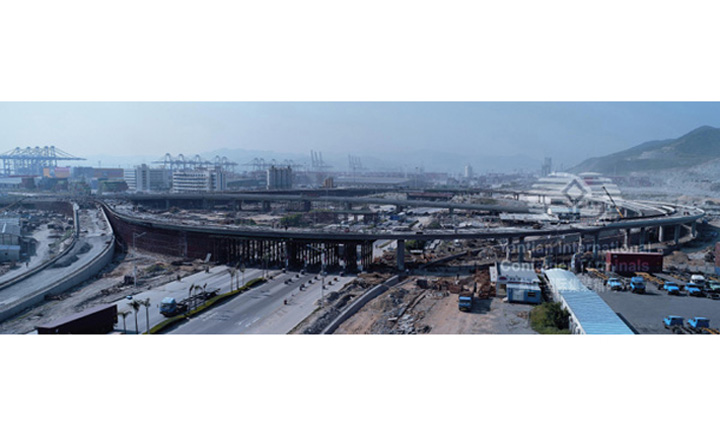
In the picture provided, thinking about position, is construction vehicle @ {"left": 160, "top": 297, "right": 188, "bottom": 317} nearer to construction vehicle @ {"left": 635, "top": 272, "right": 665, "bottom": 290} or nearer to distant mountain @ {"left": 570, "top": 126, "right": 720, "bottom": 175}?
construction vehicle @ {"left": 635, "top": 272, "right": 665, "bottom": 290}

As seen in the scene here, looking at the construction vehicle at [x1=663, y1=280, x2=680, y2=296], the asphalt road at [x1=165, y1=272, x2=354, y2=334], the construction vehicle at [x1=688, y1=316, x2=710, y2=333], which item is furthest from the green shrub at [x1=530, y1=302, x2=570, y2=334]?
the asphalt road at [x1=165, y1=272, x2=354, y2=334]

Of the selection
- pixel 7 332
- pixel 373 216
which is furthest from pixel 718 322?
pixel 373 216

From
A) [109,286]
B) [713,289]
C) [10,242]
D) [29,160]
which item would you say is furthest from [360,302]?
[29,160]

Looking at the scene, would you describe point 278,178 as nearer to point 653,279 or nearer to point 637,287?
point 653,279

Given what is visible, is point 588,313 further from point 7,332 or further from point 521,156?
point 521,156

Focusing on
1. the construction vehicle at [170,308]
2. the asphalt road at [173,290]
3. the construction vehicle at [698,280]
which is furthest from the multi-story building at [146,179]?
the construction vehicle at [698,280]

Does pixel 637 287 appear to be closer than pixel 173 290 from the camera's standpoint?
Yes
